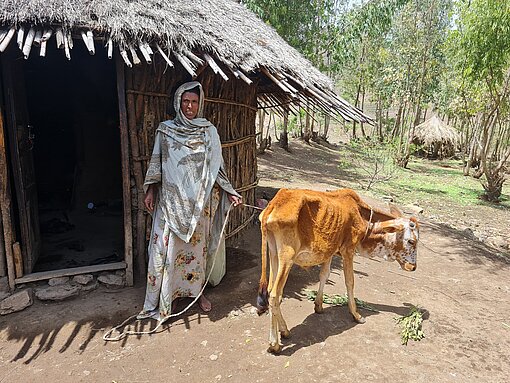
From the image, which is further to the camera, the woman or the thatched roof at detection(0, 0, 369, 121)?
the woman

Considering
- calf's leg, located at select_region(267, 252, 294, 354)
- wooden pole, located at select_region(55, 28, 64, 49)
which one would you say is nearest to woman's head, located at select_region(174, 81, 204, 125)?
wooden pole, located at select_region(55, 28, 64, 49)

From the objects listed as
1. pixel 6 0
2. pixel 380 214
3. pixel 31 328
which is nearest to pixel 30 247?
pixel 31 328

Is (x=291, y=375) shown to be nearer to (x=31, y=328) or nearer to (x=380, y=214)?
(x=380, y=214)

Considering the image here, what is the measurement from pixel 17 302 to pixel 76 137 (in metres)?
4.46

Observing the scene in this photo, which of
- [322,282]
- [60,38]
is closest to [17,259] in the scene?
[60,38]

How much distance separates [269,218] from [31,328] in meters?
2.53

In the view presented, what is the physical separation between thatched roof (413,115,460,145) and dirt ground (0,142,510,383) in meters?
18.8

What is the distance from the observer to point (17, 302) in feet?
12.1

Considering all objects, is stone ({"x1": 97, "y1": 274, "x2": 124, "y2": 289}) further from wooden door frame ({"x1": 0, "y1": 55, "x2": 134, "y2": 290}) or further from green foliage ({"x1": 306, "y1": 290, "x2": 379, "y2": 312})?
green foliage ({"x1": 306, "y1": 290, "x2": 379, "y2": 312})

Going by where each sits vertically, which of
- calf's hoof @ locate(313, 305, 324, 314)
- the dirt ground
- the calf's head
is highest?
the calf's head

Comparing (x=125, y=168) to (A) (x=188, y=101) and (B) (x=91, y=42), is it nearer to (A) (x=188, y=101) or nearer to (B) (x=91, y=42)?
(A) (x=188, y=101)

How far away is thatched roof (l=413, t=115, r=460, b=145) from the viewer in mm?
21578

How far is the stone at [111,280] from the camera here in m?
4.13

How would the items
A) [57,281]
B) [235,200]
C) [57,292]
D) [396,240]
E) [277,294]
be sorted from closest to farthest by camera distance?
[277,294], [396,240], [235,200], [57,292], [57,281]
